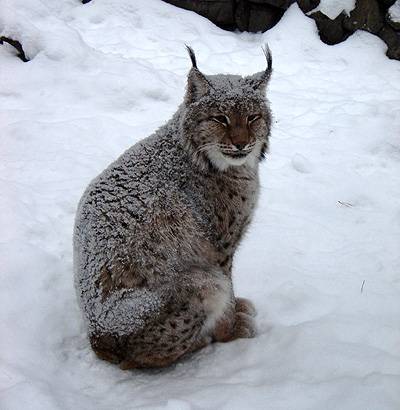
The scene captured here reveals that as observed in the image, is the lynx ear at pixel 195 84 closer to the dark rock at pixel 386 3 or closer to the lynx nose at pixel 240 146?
the lynx nose at pixel 240 146

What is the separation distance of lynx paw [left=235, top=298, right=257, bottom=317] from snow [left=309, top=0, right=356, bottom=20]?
20.3ft

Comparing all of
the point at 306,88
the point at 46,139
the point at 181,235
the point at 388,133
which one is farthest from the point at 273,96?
the point at 181,235

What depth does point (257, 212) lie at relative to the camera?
4809mm

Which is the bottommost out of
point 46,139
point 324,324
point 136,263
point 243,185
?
point 46,139

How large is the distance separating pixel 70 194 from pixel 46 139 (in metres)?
1.10

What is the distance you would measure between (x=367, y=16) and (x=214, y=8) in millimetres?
2532

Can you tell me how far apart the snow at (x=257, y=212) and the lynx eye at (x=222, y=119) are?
137cm

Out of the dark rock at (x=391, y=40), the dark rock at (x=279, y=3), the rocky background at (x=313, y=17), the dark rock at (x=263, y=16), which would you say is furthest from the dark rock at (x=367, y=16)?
the dark rock at (x=263, y=16)

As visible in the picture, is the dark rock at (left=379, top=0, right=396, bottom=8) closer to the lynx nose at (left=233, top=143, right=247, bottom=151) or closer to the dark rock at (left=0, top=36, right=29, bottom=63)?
the dark rock at (left=0, top=36, right=29, bottom=63)

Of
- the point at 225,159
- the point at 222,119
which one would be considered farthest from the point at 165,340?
the point at 222,119

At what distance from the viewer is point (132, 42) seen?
7.96m

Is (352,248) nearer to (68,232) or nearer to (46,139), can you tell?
(68,232)

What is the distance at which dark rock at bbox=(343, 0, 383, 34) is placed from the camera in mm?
8016

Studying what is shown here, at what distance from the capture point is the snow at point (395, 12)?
7879mm
